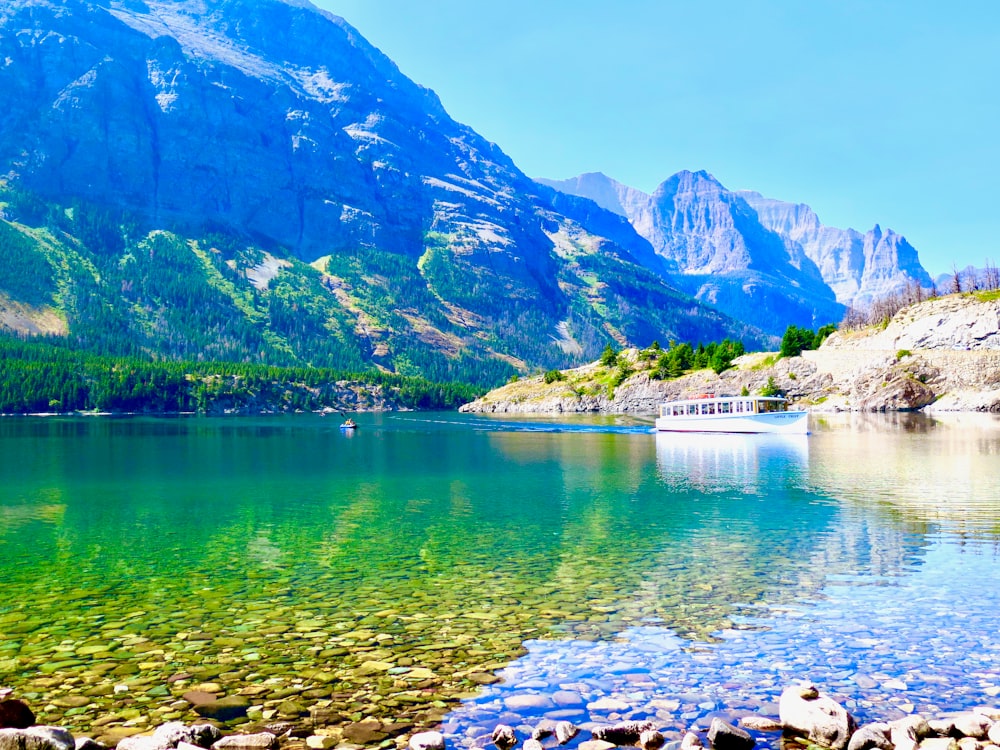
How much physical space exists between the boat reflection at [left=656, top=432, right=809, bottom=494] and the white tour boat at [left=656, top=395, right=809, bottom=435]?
3.48m

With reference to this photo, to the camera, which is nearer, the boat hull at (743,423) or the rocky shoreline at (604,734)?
the rocky shoreline at (604,734)

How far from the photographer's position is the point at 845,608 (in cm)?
2639

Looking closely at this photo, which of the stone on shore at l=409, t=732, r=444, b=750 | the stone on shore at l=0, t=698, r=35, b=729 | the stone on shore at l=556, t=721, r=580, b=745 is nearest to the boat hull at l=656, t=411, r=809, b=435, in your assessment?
the stone on shore at l=556, t=721, r=580, b=745

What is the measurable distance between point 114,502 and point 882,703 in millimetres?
55048

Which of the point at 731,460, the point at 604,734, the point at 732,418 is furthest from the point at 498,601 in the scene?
the point at 732,418

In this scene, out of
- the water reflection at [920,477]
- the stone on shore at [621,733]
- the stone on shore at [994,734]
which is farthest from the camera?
the water reflection at [920,477]

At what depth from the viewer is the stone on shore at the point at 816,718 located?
1599 cm

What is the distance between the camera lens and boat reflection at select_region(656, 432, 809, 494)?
224 ft

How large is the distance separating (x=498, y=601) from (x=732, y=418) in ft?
417

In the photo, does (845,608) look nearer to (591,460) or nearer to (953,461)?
(953,461)

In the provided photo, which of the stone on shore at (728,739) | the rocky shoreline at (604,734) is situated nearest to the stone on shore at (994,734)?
the rocky shoreline at (604,734)

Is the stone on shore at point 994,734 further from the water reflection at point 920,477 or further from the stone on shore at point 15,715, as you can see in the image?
the water reflection at point 920,477

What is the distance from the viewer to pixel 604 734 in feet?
53.6

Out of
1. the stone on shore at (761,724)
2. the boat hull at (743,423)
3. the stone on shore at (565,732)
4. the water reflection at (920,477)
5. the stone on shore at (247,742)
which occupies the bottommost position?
the stone on shore at (761,724)
